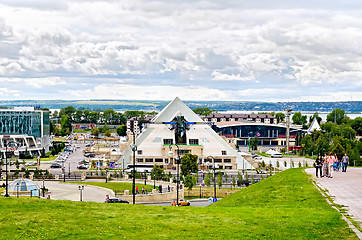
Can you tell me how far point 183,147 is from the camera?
9519 cm

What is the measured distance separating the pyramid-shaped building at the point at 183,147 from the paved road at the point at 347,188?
176 feet

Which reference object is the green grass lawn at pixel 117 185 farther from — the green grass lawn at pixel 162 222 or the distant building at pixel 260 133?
the distant building at pixel 260 133

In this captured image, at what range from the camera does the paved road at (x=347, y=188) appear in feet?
72.3

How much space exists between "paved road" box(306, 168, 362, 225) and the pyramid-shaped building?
53.7 meters

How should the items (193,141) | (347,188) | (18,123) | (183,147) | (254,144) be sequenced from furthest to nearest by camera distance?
(254,144)
(18,123)
(193,141)
(183,147)
(347,188)

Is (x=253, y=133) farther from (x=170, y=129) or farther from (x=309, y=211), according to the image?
(x=309, y=211)

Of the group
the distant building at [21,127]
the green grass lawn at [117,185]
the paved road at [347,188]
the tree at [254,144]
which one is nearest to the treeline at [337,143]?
the tree at [254,144]

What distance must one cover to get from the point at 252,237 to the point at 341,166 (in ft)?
82.8

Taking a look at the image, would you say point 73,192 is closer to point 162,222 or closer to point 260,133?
point 162,222

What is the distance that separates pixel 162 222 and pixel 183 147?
2989 inches

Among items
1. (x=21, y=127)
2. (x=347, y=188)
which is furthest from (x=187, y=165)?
(x=21, y=127)

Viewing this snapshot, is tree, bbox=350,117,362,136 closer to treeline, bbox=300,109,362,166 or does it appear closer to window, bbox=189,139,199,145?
treeline, bbox=300,109,362,166

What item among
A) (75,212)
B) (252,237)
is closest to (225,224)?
(252,237)

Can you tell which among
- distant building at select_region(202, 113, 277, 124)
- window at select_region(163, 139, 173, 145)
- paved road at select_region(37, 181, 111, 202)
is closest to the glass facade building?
window at select_region(163, 139, 173, 145)
